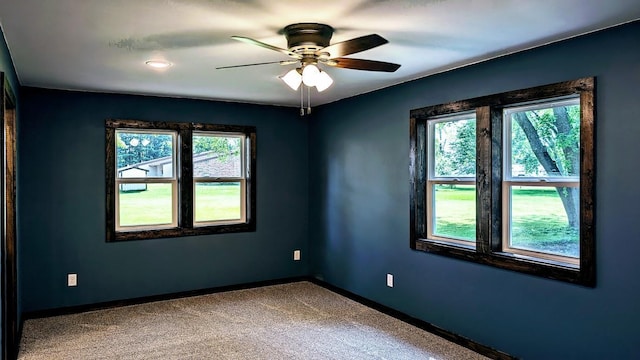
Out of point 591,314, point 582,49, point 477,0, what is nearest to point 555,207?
point 591,314

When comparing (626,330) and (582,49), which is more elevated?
(582,49)

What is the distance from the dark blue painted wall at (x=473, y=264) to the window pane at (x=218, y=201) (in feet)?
3.36

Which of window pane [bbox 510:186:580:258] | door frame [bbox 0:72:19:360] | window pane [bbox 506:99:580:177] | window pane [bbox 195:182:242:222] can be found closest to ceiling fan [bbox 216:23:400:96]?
window pane [bbox 506:99:580:177]

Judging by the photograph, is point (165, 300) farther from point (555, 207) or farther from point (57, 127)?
point (555, 207)

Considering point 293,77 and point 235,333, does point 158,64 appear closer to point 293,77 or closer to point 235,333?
point 293,77

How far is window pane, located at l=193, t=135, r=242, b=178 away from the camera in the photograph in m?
A: 5.53

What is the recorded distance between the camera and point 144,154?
5234 mm

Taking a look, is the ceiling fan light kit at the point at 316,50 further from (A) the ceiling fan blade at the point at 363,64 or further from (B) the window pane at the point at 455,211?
(B) the window pane at the point at 455,211

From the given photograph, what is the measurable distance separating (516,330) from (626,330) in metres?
0.80

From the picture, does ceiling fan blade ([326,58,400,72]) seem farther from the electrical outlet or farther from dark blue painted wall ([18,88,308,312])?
the electrical outlet

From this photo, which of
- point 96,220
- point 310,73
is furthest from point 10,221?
point 310,73

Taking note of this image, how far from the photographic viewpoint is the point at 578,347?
3031 millimetres

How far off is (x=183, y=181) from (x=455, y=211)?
10.1 feet

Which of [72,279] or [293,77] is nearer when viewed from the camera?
[293,77]
